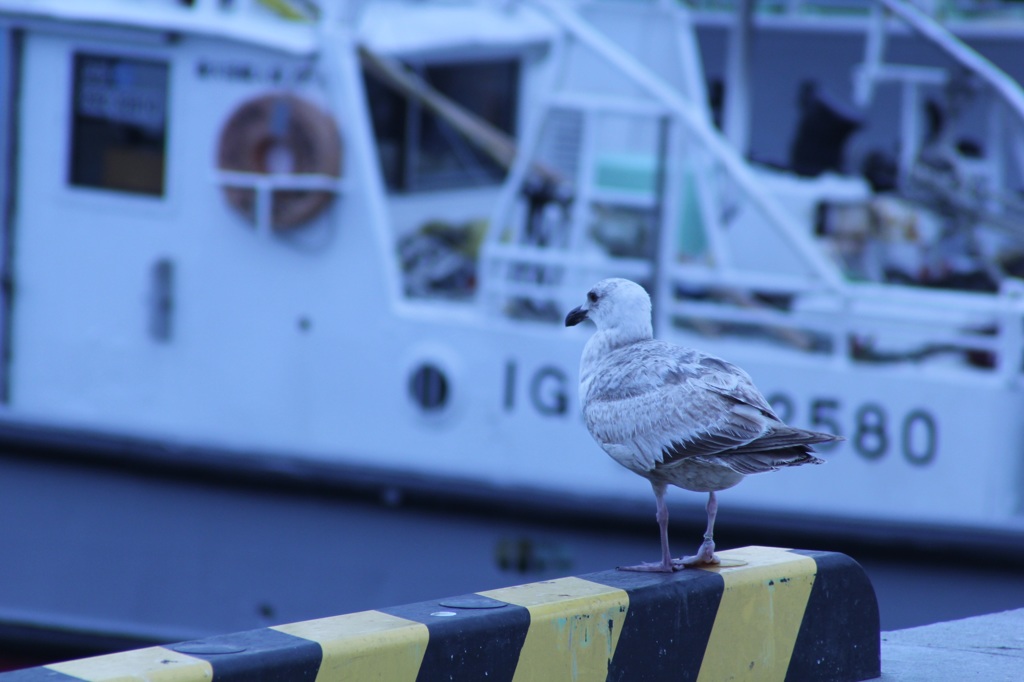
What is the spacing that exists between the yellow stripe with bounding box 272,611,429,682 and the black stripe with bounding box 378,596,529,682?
0.03 meters

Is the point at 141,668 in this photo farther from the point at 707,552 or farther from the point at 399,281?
the point at 399,281

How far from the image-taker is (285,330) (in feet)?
18.3

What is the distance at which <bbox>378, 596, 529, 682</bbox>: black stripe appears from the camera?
2.24 metres

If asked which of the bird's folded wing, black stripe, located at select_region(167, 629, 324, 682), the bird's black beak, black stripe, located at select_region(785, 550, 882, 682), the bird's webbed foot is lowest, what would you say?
black stripe, located at select_region(785, 550, 882, 682)

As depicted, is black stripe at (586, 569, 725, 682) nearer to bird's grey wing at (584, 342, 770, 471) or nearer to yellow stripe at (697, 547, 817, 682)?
yellow stripe at (697, 547, 817, 682)

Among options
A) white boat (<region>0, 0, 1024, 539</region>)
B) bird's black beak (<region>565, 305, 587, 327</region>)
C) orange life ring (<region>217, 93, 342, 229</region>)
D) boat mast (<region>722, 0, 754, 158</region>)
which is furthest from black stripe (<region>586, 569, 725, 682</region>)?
boat mast (<region>722, 0, 754, 158</region>)

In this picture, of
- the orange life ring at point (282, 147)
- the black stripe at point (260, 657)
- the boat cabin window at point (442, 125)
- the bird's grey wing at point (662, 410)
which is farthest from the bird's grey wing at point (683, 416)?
the boat cabin window at point (442, 125)

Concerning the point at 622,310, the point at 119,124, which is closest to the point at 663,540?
the point at 622,310

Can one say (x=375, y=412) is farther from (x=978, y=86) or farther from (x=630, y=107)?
(x=978, y=86)

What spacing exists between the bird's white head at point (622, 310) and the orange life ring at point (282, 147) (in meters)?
2.83

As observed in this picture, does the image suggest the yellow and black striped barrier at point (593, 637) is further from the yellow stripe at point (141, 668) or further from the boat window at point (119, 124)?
the boat window at point (119, 124)

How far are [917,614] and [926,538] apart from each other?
0.31m

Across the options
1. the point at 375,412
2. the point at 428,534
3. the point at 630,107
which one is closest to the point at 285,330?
the point at 375,412

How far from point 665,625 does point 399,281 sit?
3272mm
